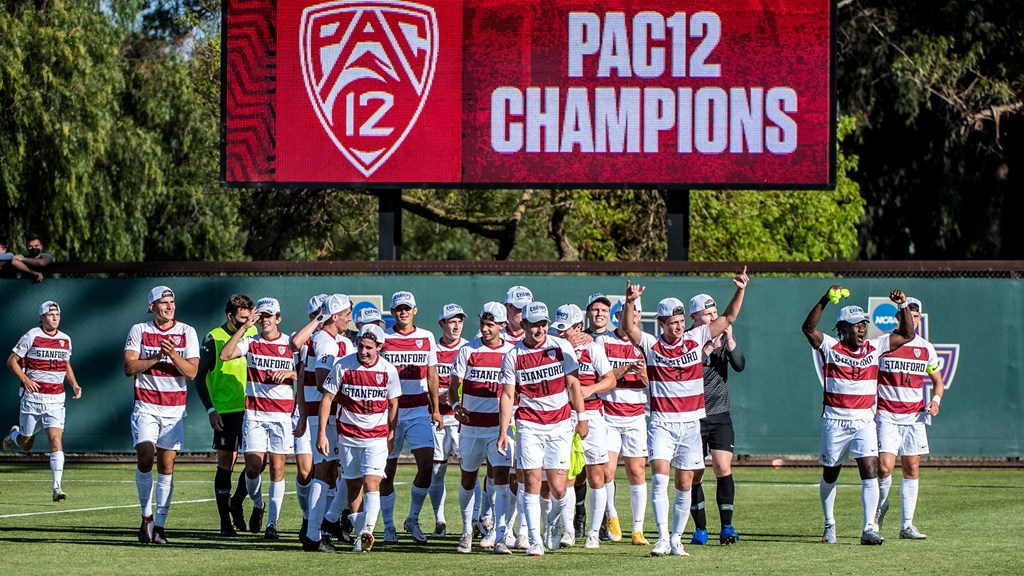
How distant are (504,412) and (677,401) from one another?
156cm

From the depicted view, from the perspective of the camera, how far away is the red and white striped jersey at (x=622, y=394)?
1410 cm

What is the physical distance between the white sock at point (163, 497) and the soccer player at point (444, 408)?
7.88ft

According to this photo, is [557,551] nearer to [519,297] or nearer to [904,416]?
[519,297]

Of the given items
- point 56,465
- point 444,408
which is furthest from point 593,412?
point 56,465

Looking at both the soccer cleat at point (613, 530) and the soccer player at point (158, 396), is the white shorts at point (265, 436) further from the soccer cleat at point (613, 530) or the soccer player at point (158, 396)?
the soccer cleat at point (613, 530)

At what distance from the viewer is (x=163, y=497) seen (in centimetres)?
1341

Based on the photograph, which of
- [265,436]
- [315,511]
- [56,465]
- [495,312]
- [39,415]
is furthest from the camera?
[39,415]

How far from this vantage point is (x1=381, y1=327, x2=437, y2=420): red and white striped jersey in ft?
45.3

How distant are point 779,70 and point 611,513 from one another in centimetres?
845

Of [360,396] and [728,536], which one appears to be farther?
[728,536]

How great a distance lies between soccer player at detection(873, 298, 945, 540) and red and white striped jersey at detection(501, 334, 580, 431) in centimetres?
344

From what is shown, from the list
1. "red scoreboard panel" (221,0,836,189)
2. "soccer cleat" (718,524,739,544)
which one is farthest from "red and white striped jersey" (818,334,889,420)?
"red scoreboard panel" (221,0,836,189)

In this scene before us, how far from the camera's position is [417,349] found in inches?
545

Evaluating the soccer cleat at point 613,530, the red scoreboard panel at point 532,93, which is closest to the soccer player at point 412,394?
the soccer cleat at point 613,530
